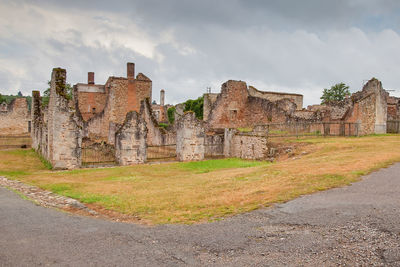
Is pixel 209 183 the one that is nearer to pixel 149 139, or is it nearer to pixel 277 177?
pixel 277 177

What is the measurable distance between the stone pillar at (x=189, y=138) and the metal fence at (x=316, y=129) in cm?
497

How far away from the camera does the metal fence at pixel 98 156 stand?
64.9 ft

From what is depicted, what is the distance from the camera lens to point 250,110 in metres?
33.7

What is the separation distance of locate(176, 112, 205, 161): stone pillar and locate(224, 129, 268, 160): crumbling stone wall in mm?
2099

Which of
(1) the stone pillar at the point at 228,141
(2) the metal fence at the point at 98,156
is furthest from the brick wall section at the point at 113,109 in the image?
(1) the stone pillar at the point at 228,141

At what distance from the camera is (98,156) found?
21.6 m

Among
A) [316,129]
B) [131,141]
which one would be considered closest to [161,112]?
[316,129]

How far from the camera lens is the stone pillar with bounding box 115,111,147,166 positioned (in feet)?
66.1

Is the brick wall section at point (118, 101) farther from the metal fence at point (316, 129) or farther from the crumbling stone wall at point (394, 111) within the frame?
the crumbling stone wall at point (394, 111)

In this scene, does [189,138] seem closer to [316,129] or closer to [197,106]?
[316,129]

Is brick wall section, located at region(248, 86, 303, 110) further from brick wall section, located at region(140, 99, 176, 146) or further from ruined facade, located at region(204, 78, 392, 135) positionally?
brick wall section, located at region(140, 99, 176, 146)

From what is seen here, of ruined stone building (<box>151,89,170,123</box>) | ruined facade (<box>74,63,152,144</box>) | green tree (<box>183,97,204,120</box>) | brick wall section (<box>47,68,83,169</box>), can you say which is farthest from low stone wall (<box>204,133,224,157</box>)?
ruined stone building (<box>151,89,170,123</box>)

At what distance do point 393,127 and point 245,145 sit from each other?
13.9m

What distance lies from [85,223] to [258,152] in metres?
14.9
